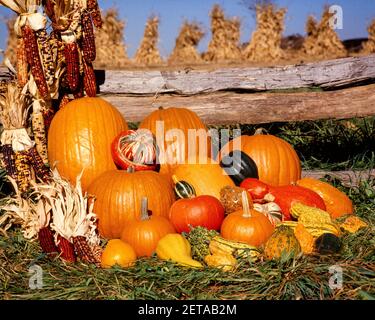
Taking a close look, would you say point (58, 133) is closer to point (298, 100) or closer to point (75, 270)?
point (75, 270)

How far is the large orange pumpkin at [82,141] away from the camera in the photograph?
4.64m

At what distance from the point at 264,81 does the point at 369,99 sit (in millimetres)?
1015

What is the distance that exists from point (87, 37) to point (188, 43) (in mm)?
17732

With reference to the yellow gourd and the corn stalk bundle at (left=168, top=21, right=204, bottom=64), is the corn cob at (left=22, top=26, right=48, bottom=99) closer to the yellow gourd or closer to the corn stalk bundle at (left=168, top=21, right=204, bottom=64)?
the yellow gourd

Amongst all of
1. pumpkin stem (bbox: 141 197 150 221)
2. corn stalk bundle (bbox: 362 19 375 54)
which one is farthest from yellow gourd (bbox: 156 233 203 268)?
corn stalk bundle (bbox: 362 19 375 54)

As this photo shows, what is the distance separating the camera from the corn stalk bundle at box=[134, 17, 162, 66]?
2103 cm

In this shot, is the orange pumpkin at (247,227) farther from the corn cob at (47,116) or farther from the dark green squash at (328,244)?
the corn cob at (47,116)

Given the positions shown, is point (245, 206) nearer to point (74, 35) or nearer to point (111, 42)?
point (74, 35)

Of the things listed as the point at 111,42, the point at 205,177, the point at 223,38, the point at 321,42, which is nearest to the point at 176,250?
the point at 205,177

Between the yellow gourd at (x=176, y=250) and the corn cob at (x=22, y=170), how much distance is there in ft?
4.82

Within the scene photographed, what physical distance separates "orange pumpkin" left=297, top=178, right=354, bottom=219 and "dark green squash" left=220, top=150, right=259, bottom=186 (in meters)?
0.43

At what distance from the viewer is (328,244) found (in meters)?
3.53

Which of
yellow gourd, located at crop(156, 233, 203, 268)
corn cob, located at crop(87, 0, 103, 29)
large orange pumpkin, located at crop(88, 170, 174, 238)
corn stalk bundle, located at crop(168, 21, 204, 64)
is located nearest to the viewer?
yellow gourd, located at crop(156, 233, 203, 268)

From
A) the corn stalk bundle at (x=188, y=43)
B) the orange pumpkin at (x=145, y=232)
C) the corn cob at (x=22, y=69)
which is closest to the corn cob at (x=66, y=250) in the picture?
the orange pumpkin at (x=145, y=232)
